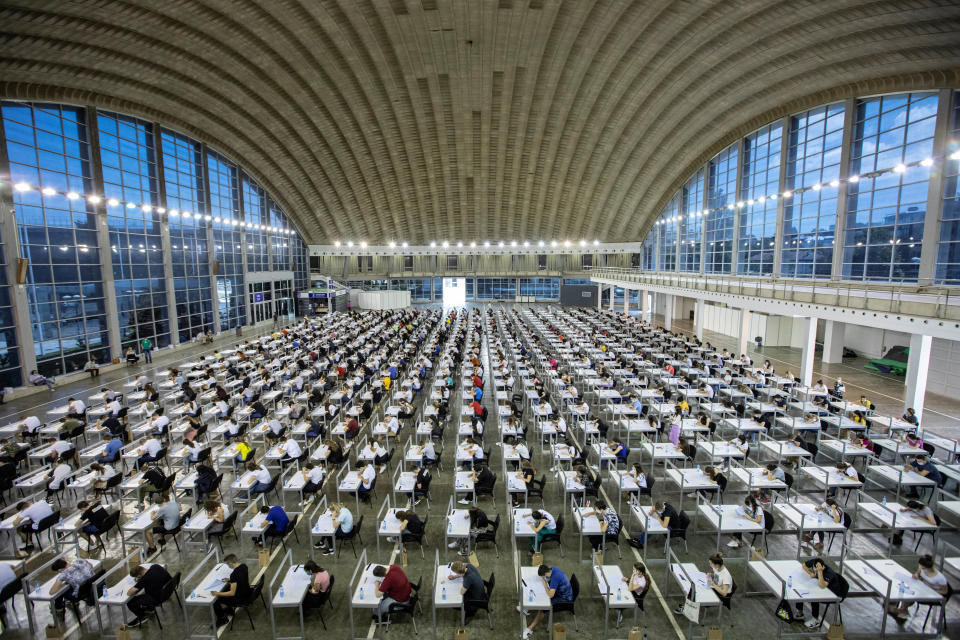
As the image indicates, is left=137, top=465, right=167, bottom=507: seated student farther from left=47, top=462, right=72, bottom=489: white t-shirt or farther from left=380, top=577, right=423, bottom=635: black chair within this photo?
left=380, top=577, right=423, bottom=635: black chair

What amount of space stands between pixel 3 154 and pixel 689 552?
27.7 m

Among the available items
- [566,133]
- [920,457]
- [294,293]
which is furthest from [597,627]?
[294,293]

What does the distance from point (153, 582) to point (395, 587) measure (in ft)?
11.3

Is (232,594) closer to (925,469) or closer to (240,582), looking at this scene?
(240,582)

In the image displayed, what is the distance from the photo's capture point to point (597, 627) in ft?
21.7

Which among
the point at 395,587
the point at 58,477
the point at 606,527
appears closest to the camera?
the point at 395,587

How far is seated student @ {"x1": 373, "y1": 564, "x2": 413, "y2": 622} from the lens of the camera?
6297 mm

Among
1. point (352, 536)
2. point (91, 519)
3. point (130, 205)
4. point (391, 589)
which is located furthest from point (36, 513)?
point (130, 205)

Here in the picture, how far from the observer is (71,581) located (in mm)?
→ 6387

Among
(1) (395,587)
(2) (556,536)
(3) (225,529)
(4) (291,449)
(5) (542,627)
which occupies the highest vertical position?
(4) (291,449)

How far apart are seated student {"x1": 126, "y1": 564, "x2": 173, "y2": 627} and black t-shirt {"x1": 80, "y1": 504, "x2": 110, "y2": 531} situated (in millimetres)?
2326

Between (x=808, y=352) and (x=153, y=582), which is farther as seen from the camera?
(x=808, y=352)

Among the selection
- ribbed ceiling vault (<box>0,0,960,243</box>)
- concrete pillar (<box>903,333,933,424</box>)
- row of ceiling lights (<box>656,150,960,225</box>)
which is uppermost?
ribbed ceiling vault (<box>0,0,960,243</box>)

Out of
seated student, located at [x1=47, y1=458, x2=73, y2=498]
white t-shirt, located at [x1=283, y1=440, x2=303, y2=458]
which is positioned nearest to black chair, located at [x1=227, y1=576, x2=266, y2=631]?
white t-shirt, located at [x1=283, y1=440, x2=303, y2=458]
